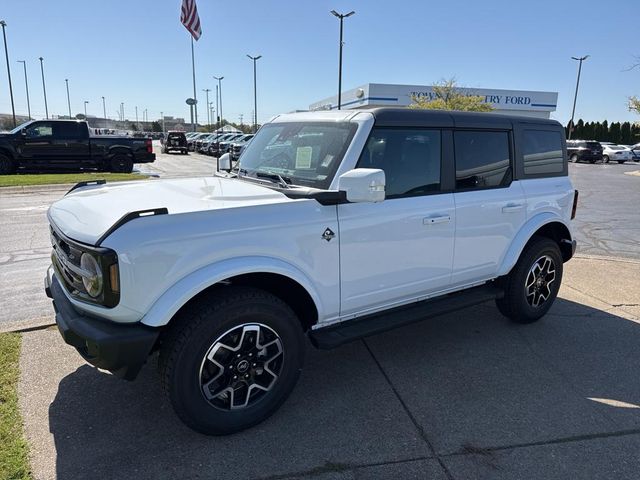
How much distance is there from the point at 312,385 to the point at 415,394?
0.75 meters

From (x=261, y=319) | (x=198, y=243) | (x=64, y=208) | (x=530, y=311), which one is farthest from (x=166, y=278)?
(x=530, y=311)

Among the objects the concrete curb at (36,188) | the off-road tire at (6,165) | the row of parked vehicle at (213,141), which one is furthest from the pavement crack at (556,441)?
the row of parked vehicle at (213,141)

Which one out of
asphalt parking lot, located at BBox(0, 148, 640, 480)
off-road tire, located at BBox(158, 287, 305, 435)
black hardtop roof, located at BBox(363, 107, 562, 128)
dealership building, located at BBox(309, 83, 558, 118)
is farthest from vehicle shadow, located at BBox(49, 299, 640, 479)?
dealership building, located at BBox(309, 83, 558, 118)

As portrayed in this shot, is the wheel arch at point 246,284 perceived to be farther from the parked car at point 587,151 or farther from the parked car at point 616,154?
the parked car at point 616,154

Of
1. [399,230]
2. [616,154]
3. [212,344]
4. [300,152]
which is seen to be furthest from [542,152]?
[616,154]

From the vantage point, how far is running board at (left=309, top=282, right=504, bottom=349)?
321 cm

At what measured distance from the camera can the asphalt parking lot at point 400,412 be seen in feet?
8.72

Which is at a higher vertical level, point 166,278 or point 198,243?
point 198,243

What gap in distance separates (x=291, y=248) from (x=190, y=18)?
20009mm

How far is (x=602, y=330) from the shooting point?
4609 mm

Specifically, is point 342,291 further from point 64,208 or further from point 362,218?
point 64,208

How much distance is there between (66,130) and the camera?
17.0m

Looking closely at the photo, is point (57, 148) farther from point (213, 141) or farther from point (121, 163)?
point (213, 141)

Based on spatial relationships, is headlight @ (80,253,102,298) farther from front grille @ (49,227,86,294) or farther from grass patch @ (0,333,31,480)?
grass patch @ (0,333,31,480)
